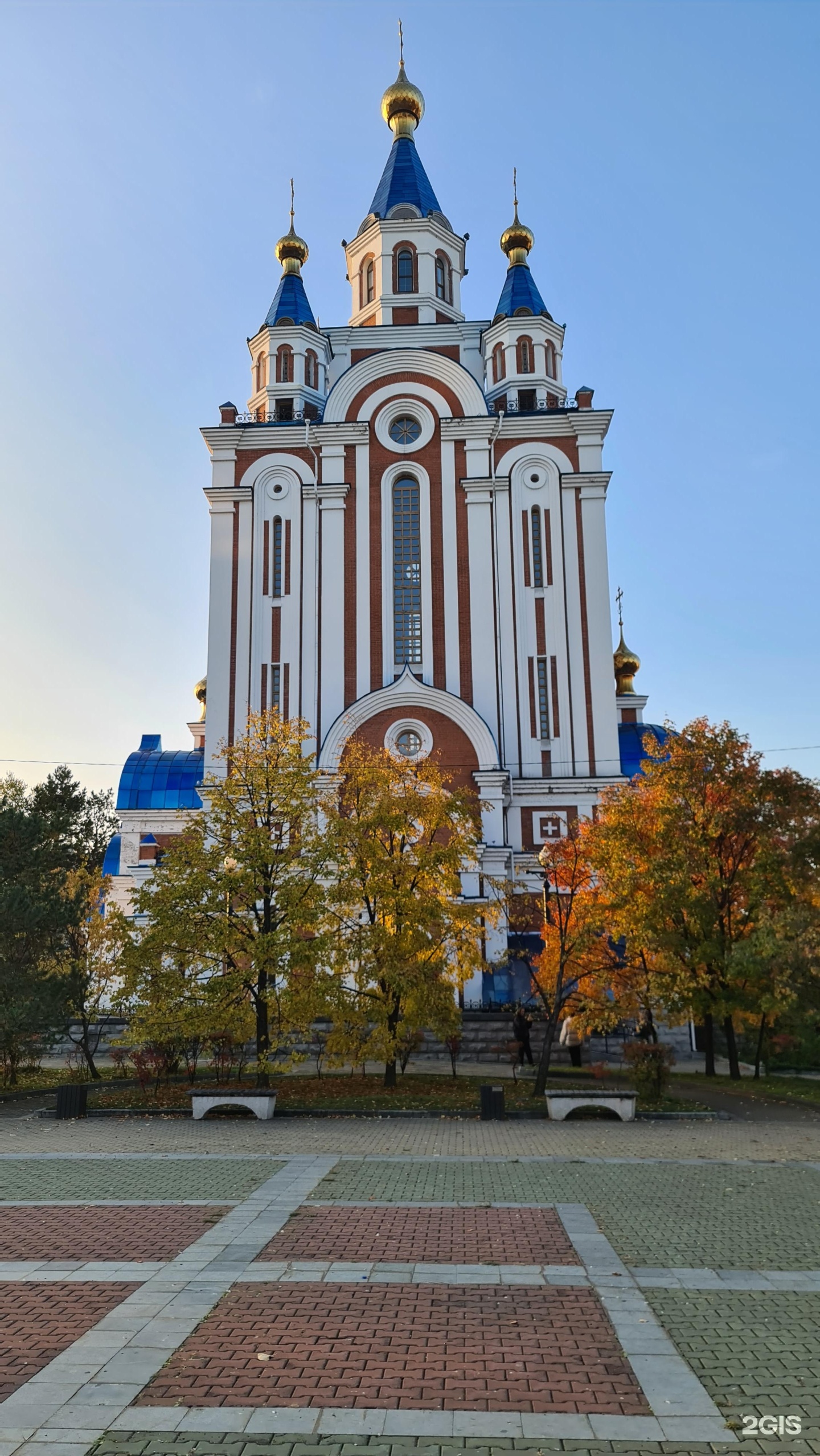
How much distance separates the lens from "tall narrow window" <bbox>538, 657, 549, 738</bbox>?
36406 mm

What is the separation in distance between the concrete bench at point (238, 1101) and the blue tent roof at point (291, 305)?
37.2 metres

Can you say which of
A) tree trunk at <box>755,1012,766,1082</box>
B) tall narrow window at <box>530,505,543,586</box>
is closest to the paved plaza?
tree trunk at <box>755,1012,766,1082</box>

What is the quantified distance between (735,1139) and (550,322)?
36.6 meters

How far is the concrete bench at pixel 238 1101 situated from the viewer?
17.0m

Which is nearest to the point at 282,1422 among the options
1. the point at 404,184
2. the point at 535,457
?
the point at 535,457

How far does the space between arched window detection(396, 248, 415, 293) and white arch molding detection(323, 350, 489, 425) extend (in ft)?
13.3

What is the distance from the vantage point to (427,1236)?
29.5 feet

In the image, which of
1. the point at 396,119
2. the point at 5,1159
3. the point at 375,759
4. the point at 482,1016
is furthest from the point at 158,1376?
the point at 396,119

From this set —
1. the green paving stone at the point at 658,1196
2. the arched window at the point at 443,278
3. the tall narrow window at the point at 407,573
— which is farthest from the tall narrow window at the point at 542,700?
the green paving stone at the point at 658,1196

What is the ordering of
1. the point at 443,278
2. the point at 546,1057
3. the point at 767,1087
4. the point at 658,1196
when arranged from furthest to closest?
1. the point at 443,278
2. the point at 767,1087
3. the point at 546,1057
4. the point at 658,1196

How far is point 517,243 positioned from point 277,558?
20326 millimetres

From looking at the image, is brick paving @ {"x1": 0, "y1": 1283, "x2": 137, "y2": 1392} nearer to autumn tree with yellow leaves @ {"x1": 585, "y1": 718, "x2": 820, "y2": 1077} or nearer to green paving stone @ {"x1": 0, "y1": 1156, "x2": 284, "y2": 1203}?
green paving stone @ {"x1": 0, "y1": 1156, "x2": 284, "y2": 1203}

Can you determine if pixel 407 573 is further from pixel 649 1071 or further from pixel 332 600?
pixel 649 1071

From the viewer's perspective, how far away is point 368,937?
1972 cm
